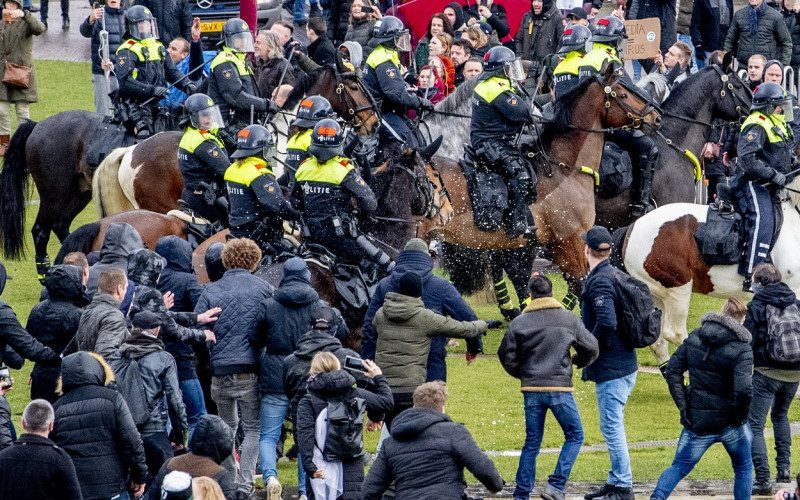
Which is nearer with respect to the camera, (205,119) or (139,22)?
(205,119)

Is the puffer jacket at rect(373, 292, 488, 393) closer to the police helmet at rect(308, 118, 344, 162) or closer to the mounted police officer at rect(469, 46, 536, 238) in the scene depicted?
the police helmet at rect(308, 118, 344, 162)

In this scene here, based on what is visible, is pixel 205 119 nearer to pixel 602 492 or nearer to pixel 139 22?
pixel 139 22

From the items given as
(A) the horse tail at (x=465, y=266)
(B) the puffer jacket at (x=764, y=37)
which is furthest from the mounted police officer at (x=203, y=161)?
(B) the puffer jacket at (x=764, y=37)

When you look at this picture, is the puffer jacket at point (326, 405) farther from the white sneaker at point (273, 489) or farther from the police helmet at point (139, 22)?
the police helmet at point (139, 22)

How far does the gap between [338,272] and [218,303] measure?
95.5 inches

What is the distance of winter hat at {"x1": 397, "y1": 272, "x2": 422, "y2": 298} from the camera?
43.5ft

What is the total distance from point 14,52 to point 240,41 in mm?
7040

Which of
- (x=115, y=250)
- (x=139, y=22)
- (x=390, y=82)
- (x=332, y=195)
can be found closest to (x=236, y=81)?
(x=139, y=22)

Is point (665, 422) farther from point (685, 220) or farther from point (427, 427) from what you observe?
point (427, 427)

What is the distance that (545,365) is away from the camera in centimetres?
1314

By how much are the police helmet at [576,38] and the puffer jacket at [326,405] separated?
27.6ft

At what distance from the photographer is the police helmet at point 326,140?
15.8 metres

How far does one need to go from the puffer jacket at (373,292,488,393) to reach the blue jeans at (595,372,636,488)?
1.18m

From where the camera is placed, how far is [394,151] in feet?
62.5
